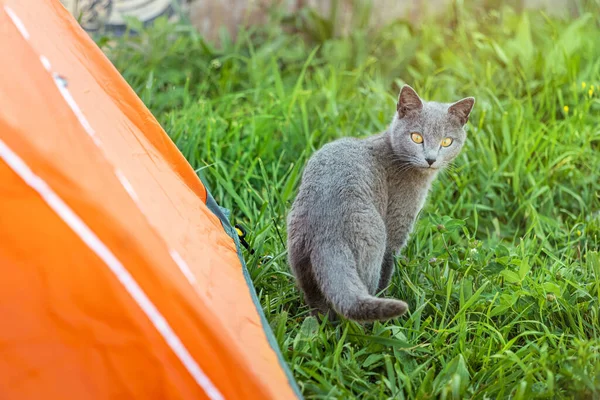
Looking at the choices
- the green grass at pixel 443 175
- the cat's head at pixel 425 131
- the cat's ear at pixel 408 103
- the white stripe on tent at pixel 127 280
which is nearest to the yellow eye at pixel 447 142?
the cat's head at pixel 425 131

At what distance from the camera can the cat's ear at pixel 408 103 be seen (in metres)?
2.40

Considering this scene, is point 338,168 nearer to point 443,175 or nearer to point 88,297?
point 88,297

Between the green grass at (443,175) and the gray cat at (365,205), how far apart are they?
13 centimetres

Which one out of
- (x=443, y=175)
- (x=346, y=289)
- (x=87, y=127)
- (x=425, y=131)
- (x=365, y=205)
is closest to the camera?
(x=87, y=127)

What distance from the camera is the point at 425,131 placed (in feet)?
7.83

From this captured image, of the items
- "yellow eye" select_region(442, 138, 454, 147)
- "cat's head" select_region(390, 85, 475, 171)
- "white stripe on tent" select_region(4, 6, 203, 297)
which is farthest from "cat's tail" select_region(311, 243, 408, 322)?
"yellow eye" select_region(442, 138, 454, 147)


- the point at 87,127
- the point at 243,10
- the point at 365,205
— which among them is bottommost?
the point at 365,205

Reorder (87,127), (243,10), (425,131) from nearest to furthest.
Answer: (87,127) → (425,131) → (243,10)

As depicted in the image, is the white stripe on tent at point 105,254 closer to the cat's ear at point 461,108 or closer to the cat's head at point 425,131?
the cat's head at point 425,131

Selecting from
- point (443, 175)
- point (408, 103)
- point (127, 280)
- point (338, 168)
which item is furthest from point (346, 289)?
point (443, 175)

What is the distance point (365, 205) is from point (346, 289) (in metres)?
0.34

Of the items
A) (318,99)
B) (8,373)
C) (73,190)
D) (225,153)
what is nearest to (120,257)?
(73,190)

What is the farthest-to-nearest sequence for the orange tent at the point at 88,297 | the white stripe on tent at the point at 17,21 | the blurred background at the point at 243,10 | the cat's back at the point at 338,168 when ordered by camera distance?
the blurred background at the point at 243,10
the cat's back at the point at 338,168
the white stripe on tent at the point at 17,21
the orange tent at the point at 88,297

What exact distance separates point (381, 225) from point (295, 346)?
0.48 metres
